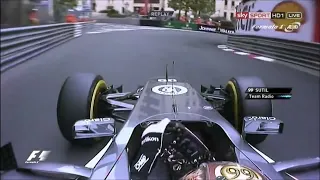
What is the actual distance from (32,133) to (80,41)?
0.69 metres

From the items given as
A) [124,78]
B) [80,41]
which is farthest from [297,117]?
[80,41]

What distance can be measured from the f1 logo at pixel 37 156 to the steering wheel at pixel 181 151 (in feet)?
3.52

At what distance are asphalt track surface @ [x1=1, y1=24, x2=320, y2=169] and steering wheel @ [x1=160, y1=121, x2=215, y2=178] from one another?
28.6 inches

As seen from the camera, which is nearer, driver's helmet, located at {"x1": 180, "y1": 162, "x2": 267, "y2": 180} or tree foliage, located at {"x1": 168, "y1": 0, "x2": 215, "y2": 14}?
driver's helmet, located at {"x1": 180, "y1": 162, "x2": 267, "y2": 180}

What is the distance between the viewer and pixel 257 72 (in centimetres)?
292

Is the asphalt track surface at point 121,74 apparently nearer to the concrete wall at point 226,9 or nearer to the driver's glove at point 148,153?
the concrete wall at point 226,9

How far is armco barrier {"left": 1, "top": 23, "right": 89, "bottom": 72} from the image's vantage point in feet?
5.36

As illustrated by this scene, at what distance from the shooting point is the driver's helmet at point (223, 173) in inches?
44.0
